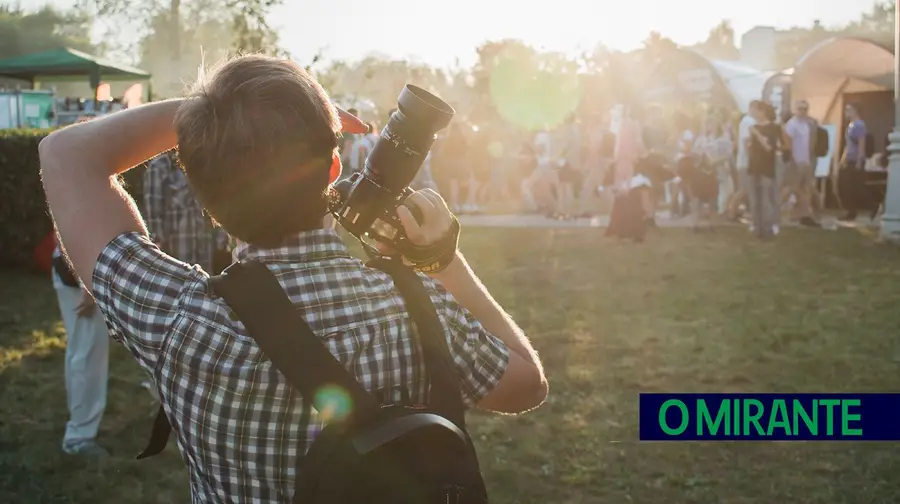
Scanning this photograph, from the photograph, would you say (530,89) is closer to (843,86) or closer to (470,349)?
(843,86)

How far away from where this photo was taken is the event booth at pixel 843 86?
18766 millimetres

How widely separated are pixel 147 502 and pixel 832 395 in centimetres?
400

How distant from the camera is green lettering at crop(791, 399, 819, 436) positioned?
211 inches

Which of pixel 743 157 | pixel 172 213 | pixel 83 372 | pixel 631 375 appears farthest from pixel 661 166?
pixel 83 372

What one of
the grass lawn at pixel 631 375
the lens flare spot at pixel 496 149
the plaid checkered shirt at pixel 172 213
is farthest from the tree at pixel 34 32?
the plaid checkered shirt at pixel 172 213

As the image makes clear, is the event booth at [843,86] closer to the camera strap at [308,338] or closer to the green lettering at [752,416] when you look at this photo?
the green lettering at [752,416]

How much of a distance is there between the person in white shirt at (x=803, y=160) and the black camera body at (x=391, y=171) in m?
14.2

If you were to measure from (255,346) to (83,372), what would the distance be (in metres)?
4.09

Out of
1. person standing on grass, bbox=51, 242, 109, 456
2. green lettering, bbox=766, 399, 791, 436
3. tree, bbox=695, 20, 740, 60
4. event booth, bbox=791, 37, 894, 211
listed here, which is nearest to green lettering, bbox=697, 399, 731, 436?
green lettering, bbox=766, 399, 791, 436

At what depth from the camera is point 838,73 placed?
64.8ft

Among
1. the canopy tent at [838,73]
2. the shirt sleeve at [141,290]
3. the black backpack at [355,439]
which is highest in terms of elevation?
the shirt sleeve at [141,290]

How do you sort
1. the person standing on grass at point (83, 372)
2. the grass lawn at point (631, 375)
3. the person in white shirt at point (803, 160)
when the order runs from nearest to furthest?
the grass lawn at point (631, 375) < the person standing on grass at point (83, 372) < the person in white shirt at point (803, 160)

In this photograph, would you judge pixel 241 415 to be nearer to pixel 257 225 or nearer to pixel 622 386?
pixel 257 225

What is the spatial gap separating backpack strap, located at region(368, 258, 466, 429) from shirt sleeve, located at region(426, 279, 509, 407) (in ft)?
0.08
